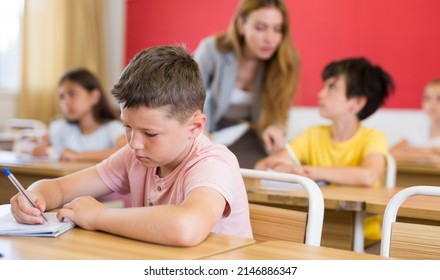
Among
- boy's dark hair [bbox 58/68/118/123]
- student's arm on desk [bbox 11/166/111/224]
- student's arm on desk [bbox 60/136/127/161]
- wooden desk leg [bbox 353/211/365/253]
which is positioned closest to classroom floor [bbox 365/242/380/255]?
wooden desk leg [bbox 353/211/365/253]

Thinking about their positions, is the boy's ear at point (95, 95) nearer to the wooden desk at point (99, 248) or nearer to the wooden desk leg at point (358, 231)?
the wooden desk leg at point (358, 231)

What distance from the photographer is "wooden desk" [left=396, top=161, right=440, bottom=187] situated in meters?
3.10

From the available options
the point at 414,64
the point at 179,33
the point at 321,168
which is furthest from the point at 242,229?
the point at 179,33

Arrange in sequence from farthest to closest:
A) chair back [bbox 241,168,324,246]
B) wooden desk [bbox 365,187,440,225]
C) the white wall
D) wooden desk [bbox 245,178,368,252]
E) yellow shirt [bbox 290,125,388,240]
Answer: the white wall
yellow shirt [bbox 290,125,388,240]
wooden desk [bbox 245,178,368,252]
wooden desk [bbox 365,187,440,225]
chair back [bbox 241,168,324,246]

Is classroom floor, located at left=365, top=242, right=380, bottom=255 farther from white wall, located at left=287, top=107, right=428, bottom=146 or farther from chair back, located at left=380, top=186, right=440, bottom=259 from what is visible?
white wall, located at left=287, top=107, right=428, bottom=146

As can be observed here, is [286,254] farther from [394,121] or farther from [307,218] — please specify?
[394,121]

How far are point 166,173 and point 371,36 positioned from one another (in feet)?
13.6

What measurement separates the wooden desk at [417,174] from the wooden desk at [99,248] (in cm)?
212

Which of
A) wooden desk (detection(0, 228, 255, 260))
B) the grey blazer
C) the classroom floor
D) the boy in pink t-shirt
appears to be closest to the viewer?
wooden desk (detection(0, 228, 255, 260))

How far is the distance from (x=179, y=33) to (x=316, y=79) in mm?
1580

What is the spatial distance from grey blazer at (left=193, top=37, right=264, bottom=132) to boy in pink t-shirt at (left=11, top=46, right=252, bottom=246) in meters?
1.59

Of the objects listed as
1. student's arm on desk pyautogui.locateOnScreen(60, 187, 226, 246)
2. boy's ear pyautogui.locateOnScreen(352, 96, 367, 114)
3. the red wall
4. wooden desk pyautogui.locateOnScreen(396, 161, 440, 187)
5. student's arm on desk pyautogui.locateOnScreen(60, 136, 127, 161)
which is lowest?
wooden desk pyautogui.locateOnScreen(396, 161, 440, 187)

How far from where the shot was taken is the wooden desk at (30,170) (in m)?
2.38

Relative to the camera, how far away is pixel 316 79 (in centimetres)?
555
